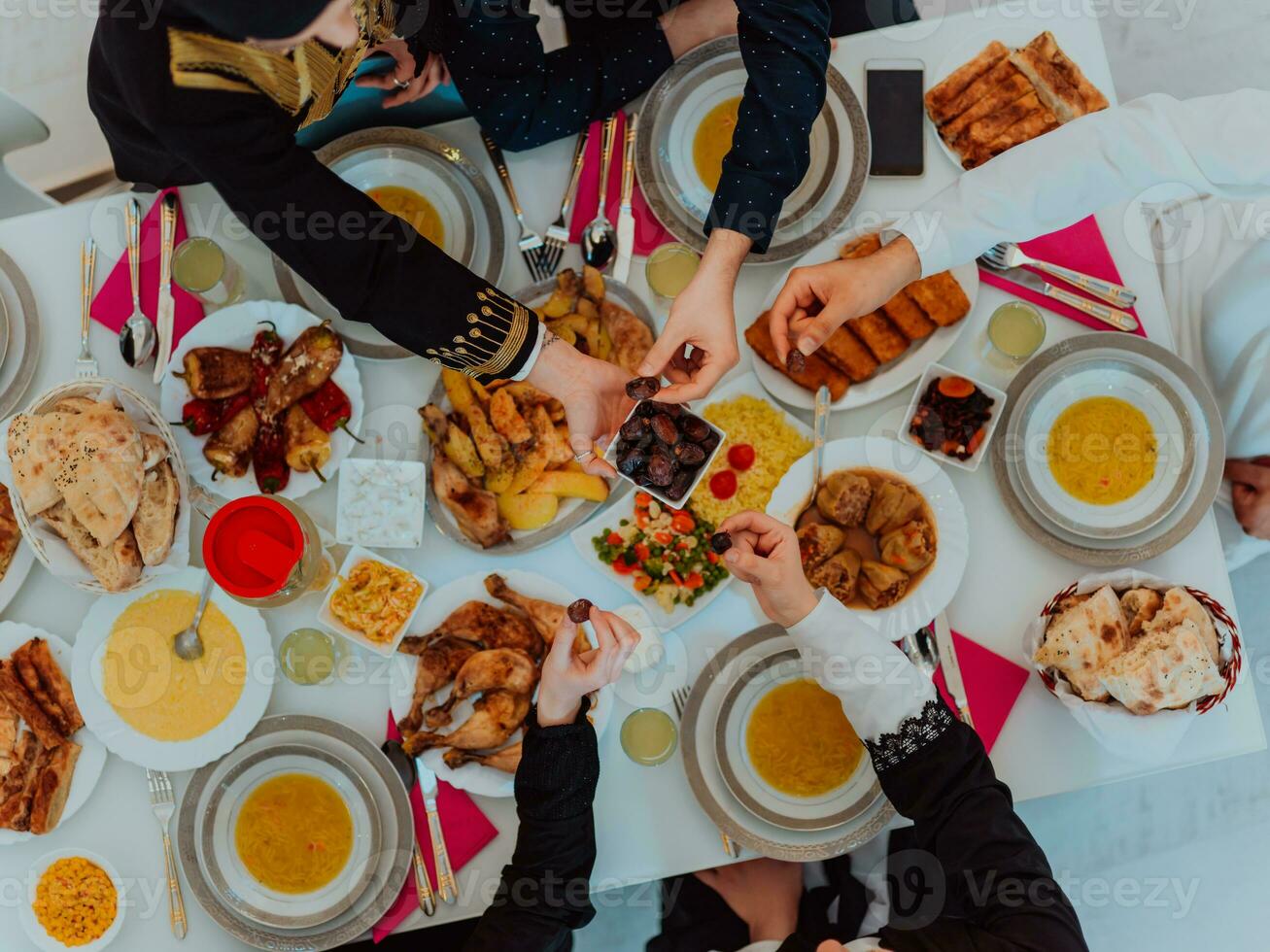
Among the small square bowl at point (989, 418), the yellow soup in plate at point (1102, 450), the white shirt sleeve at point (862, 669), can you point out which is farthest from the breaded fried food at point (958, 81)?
the white shirt sleeve at point (862, 669)

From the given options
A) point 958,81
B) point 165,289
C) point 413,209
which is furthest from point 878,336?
point 165,289

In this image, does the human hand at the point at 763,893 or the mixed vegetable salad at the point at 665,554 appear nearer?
the mixed vegetable salad at the point at 665,554

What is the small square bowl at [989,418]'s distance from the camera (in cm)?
178

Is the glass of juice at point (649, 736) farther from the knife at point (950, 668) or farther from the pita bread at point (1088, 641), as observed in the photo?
the pita bread at point (1088, 641)

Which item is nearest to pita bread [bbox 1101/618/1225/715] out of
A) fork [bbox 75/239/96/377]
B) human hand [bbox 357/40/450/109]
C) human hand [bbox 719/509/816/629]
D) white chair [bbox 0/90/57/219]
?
human hand [bbox 719/509/816/629]

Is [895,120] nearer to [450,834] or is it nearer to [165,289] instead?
[165,289]

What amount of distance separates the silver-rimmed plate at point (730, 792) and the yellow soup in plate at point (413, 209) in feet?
3.48

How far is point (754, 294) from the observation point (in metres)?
1.93

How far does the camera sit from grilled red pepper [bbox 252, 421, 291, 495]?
184cm

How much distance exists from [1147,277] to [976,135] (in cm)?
46

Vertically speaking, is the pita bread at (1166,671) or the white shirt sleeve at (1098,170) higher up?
the white shirt sleeve at (1098,170)

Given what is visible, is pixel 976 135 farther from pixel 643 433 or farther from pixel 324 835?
pixel 324 835

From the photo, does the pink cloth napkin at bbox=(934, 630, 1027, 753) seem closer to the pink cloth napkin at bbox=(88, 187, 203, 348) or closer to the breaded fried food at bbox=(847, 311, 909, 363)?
the breaded fried food at bbox=(847, 311, 909, 363)

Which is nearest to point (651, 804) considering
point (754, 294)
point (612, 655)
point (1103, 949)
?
point (612, 655)
